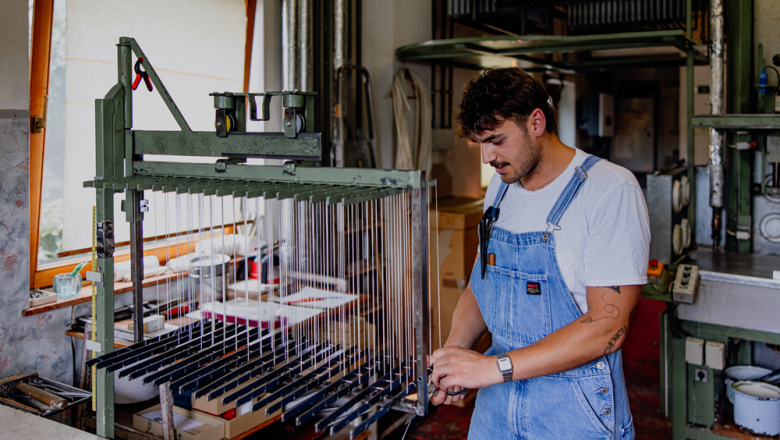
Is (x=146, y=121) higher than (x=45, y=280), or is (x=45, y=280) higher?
(x=146, y=121)

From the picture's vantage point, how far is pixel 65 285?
2.93 meters

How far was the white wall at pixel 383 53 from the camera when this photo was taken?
4414 mm

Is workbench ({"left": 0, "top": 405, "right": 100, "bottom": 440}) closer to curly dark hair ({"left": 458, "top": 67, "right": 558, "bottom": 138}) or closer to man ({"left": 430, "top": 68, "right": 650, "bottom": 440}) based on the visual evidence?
man ({"left": 430, "top": 68, "right": 650, "bottom": 440})

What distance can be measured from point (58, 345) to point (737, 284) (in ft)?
10.0

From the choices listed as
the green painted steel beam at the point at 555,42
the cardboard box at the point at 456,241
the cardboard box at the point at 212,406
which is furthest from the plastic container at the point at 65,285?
the green painted steel beam at the point at 555,42

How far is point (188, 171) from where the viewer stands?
5.52ft

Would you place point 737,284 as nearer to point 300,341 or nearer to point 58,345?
point 300,341

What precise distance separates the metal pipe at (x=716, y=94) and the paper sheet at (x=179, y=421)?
282 cm

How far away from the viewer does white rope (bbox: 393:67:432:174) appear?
430 cm

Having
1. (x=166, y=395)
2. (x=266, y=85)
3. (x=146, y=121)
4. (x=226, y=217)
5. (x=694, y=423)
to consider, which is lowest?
(x=694, y=423)

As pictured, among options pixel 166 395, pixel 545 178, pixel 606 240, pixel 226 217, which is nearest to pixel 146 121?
pixel 226 217

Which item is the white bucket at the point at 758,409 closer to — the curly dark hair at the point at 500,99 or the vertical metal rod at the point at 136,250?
the curly dark hair at the point at 500,99

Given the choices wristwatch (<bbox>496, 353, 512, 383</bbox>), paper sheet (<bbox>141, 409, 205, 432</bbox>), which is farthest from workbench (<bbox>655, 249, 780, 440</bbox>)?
paper sheet (<bbox>141, 409, 205, 432</bbox>)

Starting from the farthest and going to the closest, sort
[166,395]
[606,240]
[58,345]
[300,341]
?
[58,345], [166,395], [300,341], [606,240]
